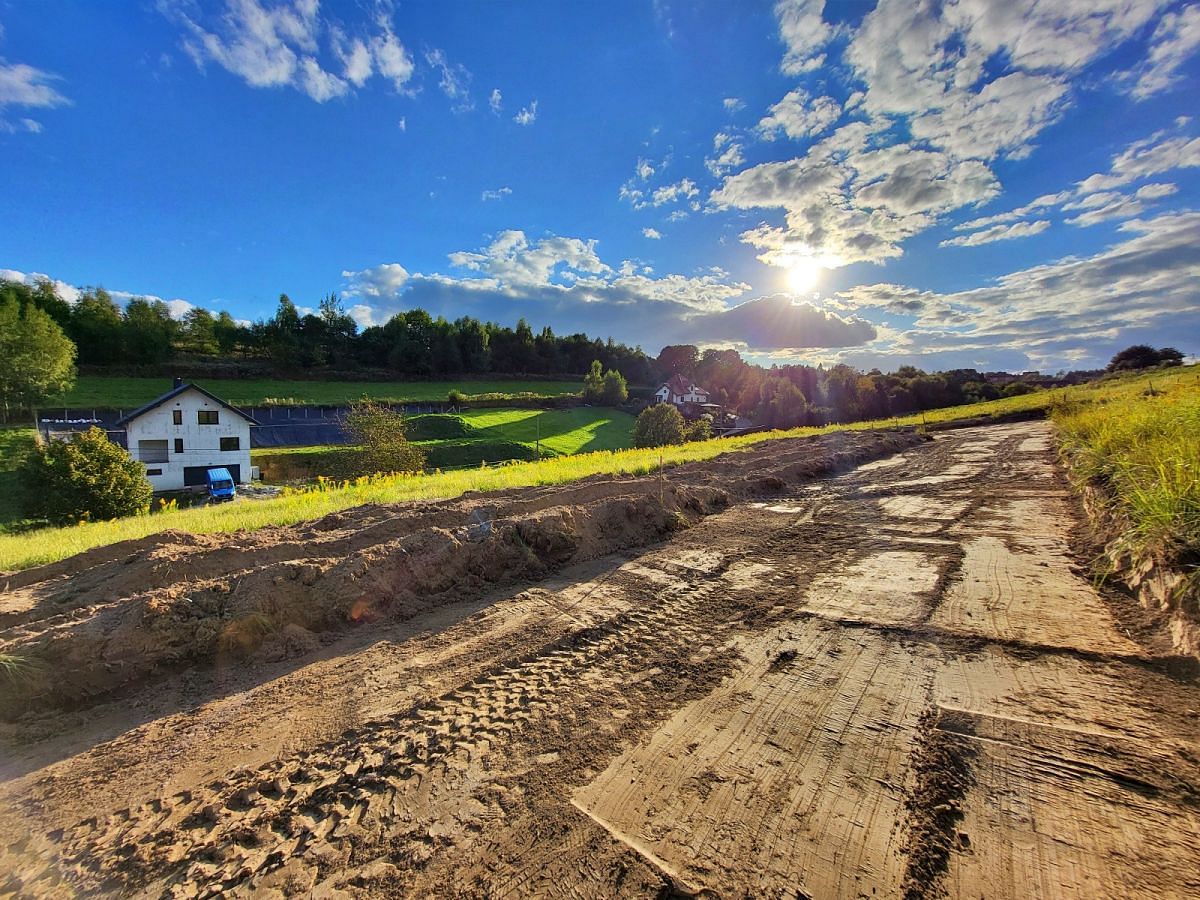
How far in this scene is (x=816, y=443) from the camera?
57.7 ft

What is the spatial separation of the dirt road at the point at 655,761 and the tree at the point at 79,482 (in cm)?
2150

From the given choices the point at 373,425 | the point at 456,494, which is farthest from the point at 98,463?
the point at 456,494

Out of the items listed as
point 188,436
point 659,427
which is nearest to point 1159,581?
point 659,427

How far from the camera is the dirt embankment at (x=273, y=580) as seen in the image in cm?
322

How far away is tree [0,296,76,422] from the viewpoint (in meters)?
37.4

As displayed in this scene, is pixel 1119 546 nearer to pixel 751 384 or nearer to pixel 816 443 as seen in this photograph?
pixel 816 443

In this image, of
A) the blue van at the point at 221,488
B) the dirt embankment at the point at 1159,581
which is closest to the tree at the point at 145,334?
the blue van at the point at 221,488

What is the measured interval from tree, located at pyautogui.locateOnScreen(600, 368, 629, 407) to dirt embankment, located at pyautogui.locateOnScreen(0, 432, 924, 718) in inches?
2295

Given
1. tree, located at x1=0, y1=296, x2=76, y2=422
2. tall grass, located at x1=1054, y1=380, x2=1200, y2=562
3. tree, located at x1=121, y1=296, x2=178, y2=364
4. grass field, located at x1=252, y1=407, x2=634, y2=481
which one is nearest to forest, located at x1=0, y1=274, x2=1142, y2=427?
Result: tree, located at x1=121, y1=296, x2=178, y2=364

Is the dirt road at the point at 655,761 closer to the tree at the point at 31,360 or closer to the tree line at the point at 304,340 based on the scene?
the tree at the point at 31,360

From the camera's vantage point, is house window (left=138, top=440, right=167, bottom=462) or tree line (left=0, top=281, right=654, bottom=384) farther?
tree line (left=0, top=281, right=654, bottom=384)

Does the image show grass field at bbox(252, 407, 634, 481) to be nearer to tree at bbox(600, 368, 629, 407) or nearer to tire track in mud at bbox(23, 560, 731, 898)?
tree at bbox(600, 368, 629, 407)

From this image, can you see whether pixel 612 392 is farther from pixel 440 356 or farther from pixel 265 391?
pixel 265 391

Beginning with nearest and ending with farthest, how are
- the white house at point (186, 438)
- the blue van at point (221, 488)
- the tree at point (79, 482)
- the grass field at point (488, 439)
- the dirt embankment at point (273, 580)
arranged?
the dirt embankment at point (273, 580) < the tree at point (79, 482) < the blue van at point (221, 488) < the white house at point (186, 438) < the grass field at point (488, 439)
